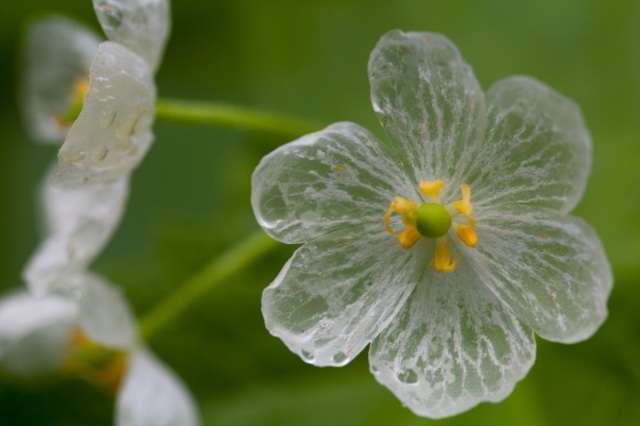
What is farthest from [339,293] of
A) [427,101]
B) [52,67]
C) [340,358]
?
[52,67]

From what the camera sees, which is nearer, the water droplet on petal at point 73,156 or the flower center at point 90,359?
the water droplet on petal at point 73,156

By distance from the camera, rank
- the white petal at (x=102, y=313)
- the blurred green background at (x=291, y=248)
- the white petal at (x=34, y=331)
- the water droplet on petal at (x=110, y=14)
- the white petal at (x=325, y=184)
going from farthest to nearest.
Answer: the blurred green background at (x=291, y=248), the white petal at (x=34, y=331), the white petal at (x=102, y=313), the water droplet on petal at (x=110, y=14), the white petal at (x=325, y=184)

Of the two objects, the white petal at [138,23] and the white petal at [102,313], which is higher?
the white petal at [138,23]

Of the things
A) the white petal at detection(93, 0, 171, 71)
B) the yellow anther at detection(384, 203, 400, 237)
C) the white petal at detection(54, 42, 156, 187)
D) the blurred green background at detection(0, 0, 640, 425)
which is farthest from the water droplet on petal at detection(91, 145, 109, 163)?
the blurred green background at detection(0, 0, 640, 425)

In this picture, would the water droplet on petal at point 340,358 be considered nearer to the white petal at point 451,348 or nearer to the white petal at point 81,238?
the white petal at point 451,348

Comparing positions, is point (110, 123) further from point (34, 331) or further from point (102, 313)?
point (34, 331)

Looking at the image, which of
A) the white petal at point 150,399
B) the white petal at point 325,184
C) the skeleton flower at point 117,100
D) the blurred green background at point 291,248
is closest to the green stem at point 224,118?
the skeleton flower at point 117,100

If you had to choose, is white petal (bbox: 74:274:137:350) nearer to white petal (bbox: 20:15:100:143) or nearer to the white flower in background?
the white flower in background

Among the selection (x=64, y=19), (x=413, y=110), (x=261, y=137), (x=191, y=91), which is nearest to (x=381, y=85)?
(x=413, y=110)
